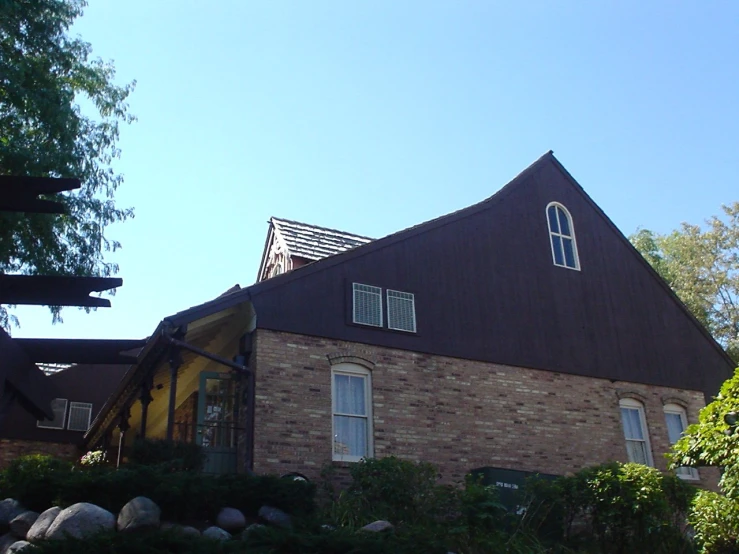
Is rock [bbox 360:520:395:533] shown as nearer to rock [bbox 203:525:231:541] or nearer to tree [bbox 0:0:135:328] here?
rock [bbox 203:525:231:541]

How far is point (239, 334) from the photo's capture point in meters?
15.2

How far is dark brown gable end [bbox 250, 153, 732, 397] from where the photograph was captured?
1540cm

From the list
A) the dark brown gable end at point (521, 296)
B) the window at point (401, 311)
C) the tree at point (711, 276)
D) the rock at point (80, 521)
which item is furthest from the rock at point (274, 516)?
the tree at point (711, 276)

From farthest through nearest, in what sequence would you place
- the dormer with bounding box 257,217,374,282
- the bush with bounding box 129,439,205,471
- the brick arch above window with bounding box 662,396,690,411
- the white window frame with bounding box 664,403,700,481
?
the brick arch above window with bounding box 662,396,690,411
the white window frame with bounding box 664,403,700,481
the dormer with bounding box 257,217,374,282
the bush with bounding box 129,439,205,471

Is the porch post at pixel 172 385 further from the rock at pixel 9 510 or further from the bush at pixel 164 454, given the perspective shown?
the rock at pixel 9 510

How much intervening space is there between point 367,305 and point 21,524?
7.72m

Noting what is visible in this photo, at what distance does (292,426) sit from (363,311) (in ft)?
9.25

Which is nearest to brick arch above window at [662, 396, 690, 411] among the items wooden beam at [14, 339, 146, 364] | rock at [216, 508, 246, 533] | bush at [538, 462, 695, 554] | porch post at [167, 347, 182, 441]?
bush at [538, 462, 695, 554]

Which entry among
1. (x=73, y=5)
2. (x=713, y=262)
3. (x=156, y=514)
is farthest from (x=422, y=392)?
(x=713, y=262)

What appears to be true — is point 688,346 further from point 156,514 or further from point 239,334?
point 156,514

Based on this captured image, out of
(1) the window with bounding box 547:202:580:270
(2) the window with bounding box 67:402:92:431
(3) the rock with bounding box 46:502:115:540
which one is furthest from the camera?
(2) the window with bounding box 67:402:92:431

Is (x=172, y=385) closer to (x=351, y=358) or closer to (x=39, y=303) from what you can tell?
(x=351, y=358)

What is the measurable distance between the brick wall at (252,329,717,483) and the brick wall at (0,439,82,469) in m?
13.1

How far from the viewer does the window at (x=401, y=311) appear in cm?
1595
